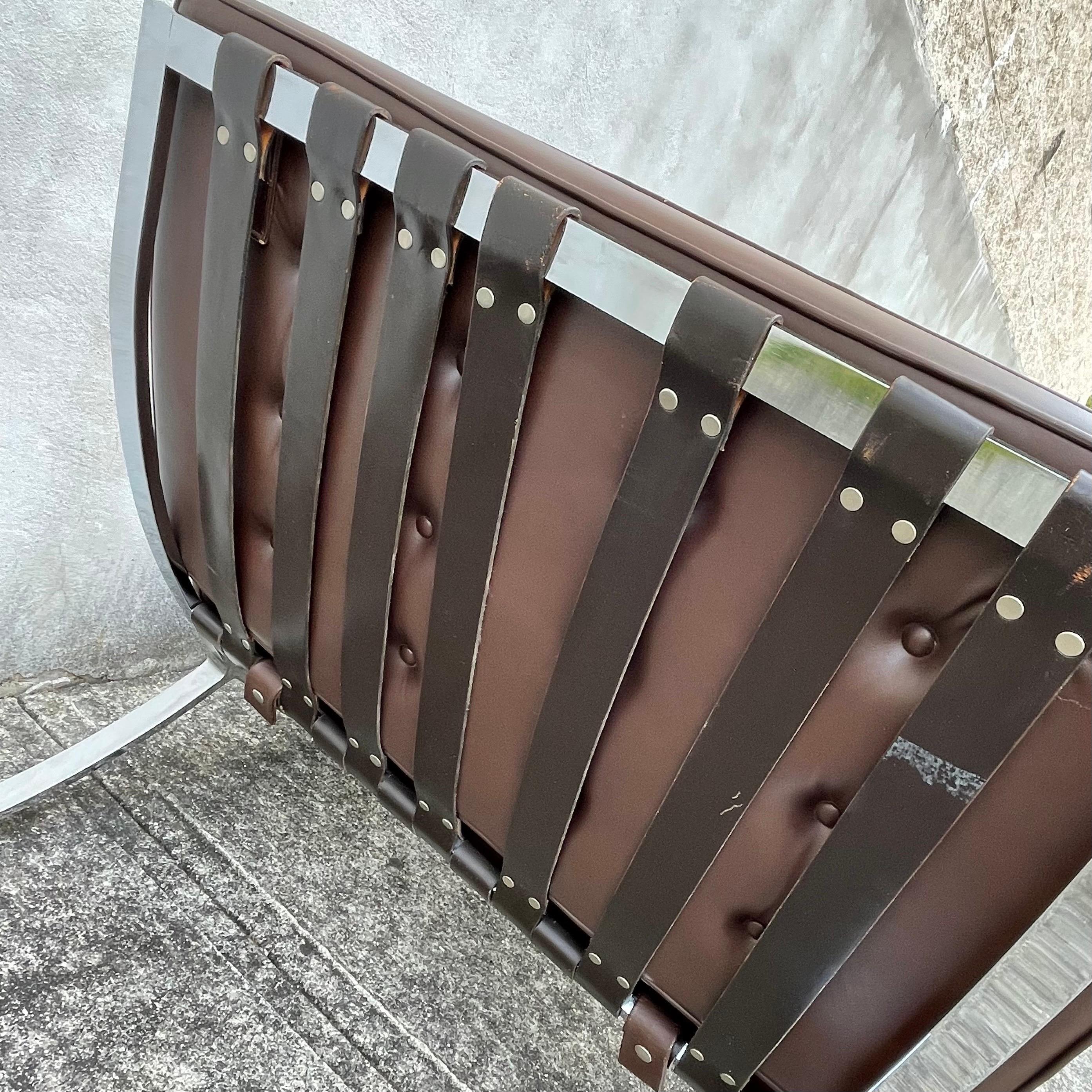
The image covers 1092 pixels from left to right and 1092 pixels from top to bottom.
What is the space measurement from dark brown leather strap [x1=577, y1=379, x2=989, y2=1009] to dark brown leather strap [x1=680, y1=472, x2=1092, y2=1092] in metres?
0.05

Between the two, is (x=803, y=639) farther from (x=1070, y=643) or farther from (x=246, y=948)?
(x=246, y=948)

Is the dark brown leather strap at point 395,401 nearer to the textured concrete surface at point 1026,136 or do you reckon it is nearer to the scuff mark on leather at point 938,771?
the scuff mark on leather at point 938,771

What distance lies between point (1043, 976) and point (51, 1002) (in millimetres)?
854

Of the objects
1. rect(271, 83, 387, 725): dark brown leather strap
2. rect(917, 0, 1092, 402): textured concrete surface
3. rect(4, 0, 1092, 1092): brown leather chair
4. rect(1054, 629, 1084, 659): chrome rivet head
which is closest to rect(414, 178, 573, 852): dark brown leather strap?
rect(4, 0, 1092, 1092): brown leather chair

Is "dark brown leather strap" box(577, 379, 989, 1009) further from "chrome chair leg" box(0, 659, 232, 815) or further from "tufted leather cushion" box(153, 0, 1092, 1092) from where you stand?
"chrome chair leg" box(0, 659, 232, 815)

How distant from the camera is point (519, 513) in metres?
0.64

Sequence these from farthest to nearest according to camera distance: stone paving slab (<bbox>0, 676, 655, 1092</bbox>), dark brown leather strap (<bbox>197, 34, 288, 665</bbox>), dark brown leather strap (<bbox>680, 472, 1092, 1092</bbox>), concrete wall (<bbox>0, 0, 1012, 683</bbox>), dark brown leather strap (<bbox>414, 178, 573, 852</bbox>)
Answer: concrete wall (<bbox>0, 0, 1012, 683</bbox>), stone paving slab (<bbox>0, 676, 655, 1092</bbox>), dark brown leather strap (<bbox>197, 34, 288, 665</bbox>), dark brown leather strap (<bbox>414, 178, 573, 852</bbox>), dark brown leather strap (<bbox>680, 472, 1092, 1092</bbox>)

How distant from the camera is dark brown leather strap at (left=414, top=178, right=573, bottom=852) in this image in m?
0.55

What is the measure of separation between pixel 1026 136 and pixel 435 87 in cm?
305

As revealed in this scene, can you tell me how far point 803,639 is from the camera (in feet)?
1.68

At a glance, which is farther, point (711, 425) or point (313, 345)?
point (313, 345)

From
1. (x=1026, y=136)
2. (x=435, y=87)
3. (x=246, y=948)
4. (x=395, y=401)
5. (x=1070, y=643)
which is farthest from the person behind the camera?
(x=1026, y=136)

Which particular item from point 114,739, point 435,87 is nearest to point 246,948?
point 114,739

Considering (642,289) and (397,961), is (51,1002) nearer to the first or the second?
(397,961)
